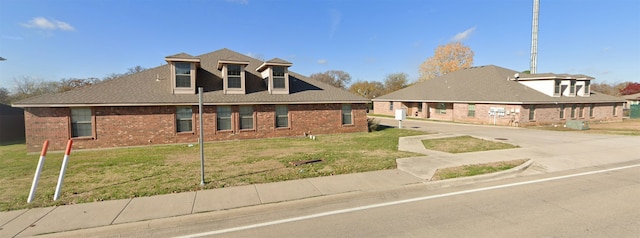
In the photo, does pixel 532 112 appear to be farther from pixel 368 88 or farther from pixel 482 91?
pixel 368 88

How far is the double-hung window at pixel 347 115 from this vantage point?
1812 centimetres

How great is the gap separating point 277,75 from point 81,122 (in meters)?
9.92

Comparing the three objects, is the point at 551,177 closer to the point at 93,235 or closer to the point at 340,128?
the point at 93,235

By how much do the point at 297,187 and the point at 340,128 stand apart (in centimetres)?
1158

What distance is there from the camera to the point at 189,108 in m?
14.6

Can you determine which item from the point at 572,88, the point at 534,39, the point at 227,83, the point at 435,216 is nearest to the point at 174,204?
the point at 435,216

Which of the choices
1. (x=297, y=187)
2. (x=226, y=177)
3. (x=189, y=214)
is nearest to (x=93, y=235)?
(x=189, y=214)

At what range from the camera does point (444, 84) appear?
34.0 m

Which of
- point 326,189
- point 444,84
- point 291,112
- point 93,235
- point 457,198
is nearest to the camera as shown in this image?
point 93,235

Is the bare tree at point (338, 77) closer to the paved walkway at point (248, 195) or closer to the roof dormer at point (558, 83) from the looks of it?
the roof dormer at point (558, 83)

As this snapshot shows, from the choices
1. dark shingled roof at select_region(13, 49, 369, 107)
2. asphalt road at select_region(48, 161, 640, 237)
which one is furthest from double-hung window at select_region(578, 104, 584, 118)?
asphalt road at select_region(48, 161, 640, 237)

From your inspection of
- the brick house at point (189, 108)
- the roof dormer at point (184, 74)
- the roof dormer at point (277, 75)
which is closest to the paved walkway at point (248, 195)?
the brick house at point (189, 108)

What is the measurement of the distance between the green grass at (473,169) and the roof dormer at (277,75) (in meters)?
11.2

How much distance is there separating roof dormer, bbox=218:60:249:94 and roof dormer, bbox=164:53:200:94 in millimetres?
1547
